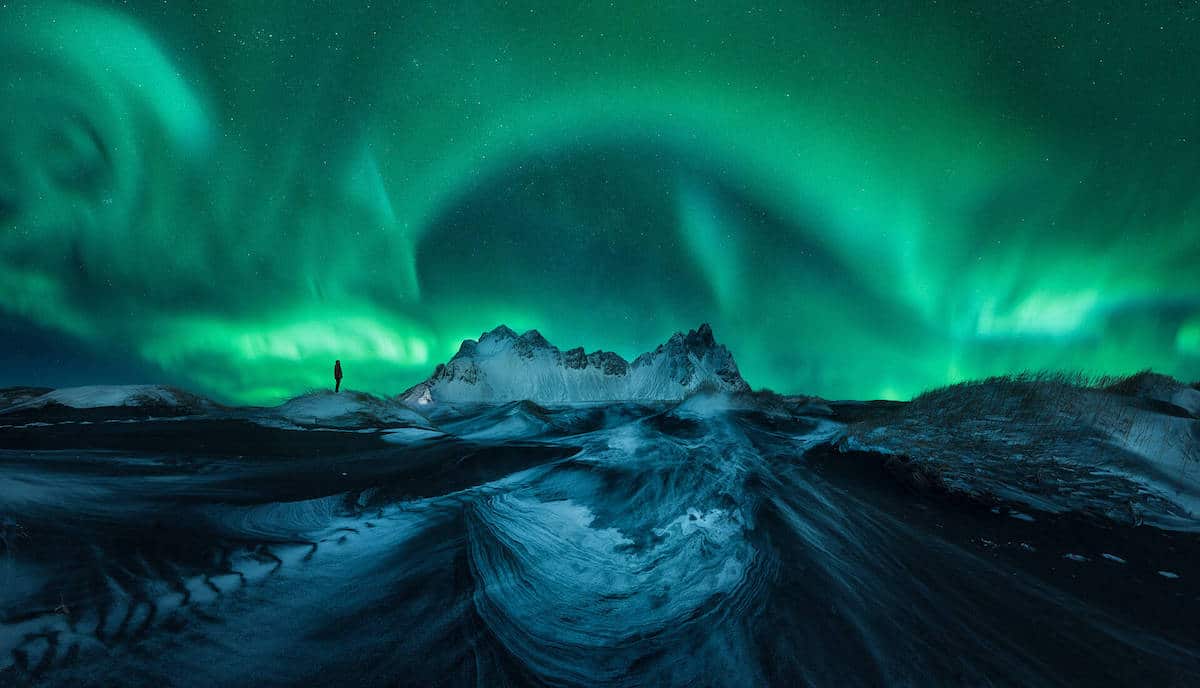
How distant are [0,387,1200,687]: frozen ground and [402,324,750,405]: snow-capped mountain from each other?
167 m

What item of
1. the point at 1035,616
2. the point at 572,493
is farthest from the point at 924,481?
the point at 572,493


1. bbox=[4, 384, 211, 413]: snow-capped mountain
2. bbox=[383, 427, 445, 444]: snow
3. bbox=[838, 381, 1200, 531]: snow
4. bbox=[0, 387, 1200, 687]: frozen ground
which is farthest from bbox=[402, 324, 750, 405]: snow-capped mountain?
bbox=[0, 387, 1200, 687]: frozen ground

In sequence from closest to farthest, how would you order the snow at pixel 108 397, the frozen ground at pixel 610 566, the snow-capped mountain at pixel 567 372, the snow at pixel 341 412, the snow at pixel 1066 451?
the frozen ground at pixel 610 566
the snow at pixel 1066 451
the snow at pixel 341 412
the snow at pixel 108 397
the snow-capped mountain at pixel 567 372

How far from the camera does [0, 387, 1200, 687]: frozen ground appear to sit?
2.16 metres

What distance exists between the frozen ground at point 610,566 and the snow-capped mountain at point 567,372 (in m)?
167

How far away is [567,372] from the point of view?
629 feet

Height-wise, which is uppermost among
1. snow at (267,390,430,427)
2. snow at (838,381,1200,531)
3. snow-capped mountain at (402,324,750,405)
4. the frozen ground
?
snow-capped mountain at (402,324,750,405)

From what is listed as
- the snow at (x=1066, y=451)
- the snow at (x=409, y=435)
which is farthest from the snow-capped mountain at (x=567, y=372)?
the snow at (x=1066, y=451)

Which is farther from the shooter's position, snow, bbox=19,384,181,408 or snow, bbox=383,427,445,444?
snow, bbox=19,384,181,408

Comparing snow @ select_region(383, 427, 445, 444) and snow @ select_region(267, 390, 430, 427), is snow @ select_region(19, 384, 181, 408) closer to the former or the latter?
snow @ select_region(267, 390, 430, 427)

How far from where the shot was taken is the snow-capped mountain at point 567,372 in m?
173

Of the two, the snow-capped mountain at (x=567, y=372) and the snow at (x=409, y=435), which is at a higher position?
the snow-capped mountain at (x=567, y=372)

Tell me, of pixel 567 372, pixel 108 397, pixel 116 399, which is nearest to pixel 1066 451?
pixel 116 399

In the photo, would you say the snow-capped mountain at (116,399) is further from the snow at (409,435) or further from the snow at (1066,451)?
the snow at (1066,451)
